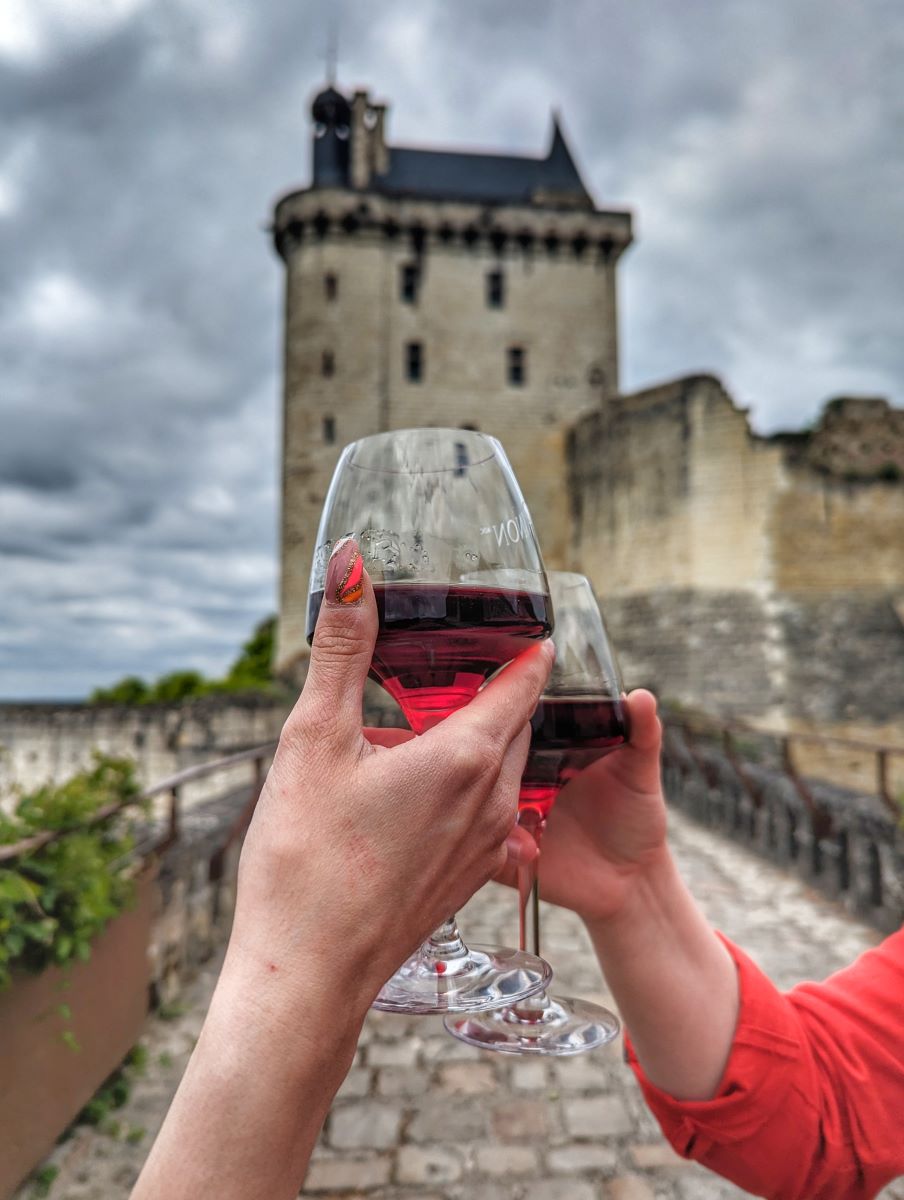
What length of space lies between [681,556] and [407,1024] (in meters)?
15.8

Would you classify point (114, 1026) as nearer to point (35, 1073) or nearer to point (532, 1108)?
point (35, 1073)

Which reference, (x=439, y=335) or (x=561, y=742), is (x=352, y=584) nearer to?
(x=561, y=742)

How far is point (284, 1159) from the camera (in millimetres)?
666

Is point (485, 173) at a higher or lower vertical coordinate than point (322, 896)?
higher

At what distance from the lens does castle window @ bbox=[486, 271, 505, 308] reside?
1011 inches

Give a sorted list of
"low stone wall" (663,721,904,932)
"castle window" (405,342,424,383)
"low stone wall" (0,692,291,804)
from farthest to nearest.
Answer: "castle window" (405,342,424,383) → "low stone wall" (0,692,291,804) → "low stone wall" (663,721,904,932)

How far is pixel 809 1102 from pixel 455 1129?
1.87 metres

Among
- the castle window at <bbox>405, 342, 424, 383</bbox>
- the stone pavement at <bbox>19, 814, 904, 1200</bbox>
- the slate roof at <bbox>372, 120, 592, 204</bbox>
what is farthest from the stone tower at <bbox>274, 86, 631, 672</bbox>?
the stone pavement at <bbox>19, 814, 904, 1200</bbox>

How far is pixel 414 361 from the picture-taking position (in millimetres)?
25016

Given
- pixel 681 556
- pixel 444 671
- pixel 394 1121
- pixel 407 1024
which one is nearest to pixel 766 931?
pixel 407 1024

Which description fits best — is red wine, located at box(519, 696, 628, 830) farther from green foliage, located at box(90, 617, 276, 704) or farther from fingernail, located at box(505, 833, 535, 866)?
green foliage, located at box(90, 617, 276, 704)

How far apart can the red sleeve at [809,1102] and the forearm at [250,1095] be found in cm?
86

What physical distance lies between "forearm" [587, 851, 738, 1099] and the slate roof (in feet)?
90.5

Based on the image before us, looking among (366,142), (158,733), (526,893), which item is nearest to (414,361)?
(366,142)
